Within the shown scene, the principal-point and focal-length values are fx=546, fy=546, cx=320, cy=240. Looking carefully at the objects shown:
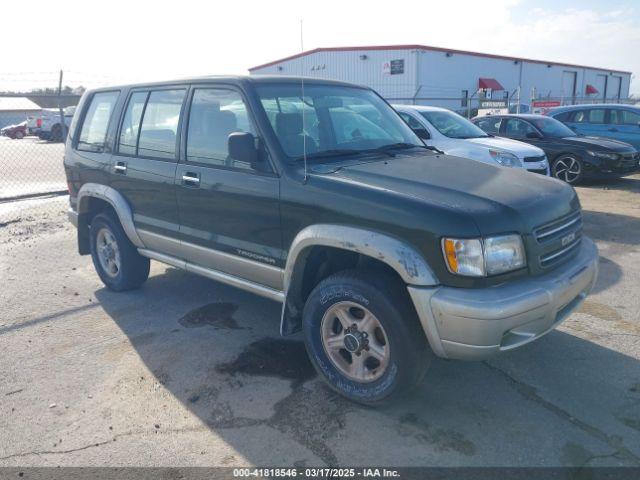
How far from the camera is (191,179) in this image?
4.16 meters

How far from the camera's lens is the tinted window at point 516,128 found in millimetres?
11369

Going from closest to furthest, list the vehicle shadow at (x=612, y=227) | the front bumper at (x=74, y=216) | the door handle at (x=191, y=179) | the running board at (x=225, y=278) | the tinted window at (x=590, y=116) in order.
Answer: the running board at (x=225, y=278) → the door handle at (x=191, y=179) → the front bumper at (x=74, y=216) → the vehicle shadow at (x=612, y=227) → the tinted window at (x=590, y=116)

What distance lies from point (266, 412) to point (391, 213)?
4.70ft

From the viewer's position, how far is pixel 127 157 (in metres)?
4.86

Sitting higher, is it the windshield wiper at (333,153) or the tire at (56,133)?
the windshield wiper at (333,153)

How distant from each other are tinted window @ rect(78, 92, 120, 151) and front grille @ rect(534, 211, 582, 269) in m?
3.98

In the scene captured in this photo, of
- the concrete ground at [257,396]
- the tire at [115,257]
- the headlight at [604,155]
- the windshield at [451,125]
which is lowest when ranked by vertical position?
the concrete ground at [257,396]

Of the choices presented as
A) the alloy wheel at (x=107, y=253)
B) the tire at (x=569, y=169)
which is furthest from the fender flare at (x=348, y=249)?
the tire at (x=569, y=169)

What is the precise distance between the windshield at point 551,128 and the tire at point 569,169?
1.72 ft

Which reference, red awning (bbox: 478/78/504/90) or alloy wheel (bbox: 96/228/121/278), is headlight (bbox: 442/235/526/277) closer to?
alloy wheel (bbox: 96/228/121/278)

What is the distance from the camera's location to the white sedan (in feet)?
26.6

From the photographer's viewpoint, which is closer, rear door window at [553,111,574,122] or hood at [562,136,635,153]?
hood at [562,136,635,153]

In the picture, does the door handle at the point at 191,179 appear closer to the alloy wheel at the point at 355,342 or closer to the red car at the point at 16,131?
the alloy wheel at the point at 355,342

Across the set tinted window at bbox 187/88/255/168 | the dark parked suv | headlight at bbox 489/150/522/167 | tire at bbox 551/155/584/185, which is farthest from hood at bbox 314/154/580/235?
tire at bbox 551/155/584/185
